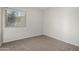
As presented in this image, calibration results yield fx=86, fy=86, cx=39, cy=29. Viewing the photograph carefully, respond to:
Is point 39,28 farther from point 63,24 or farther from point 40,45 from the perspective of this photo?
point 63,24

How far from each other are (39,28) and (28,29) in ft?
0.65

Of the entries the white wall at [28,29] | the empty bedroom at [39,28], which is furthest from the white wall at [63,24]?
the white wall at [28,29]

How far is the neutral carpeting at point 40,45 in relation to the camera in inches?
58.1

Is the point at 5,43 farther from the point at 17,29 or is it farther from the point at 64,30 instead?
the point at 64,30

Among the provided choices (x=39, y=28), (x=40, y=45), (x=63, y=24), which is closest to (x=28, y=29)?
(x=39, y=28)

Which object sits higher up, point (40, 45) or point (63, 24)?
point (63, 24)

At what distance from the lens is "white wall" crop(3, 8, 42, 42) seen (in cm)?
142

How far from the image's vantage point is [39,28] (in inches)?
60.9

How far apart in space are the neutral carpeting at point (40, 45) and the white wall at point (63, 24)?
88 mm
